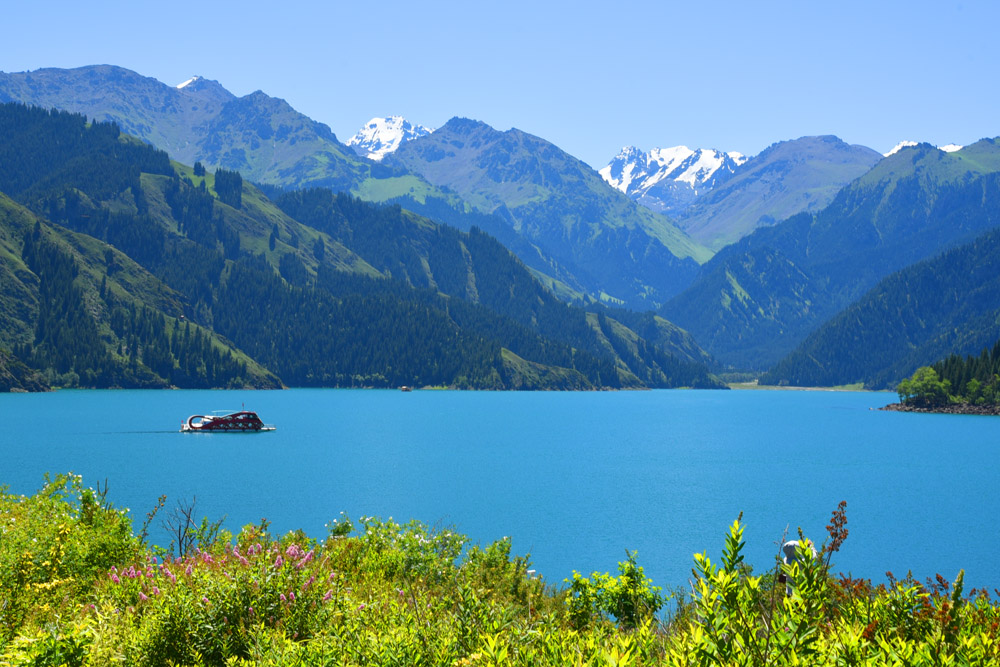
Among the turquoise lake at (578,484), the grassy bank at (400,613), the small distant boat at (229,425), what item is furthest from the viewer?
the small distant boat at (229,425)

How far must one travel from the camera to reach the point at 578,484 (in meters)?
92.9

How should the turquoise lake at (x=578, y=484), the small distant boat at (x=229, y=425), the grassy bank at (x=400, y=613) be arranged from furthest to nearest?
the small distant boat at (x=229, y=425), the turquoise lake at (x=578, y=484), the grassy bank at (x=400, y=613)

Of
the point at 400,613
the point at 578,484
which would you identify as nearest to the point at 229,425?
the point at 578,484

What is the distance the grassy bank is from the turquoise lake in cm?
1234

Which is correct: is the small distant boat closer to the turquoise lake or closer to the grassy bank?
the turquoise lake

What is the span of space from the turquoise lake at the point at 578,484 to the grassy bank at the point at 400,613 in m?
12.3

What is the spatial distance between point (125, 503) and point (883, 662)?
2839 inches

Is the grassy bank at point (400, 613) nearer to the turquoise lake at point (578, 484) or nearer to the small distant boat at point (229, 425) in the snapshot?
the turquoise lake at point (578, 484)

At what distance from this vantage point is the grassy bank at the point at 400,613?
10.3 meters

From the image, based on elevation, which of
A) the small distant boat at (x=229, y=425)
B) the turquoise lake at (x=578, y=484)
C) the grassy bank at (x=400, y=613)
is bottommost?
the small distant boat at (x=229, y=425)

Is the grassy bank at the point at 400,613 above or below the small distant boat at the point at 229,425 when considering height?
above

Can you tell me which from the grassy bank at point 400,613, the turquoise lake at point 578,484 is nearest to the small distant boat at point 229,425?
the turquoise lake at point 578,484

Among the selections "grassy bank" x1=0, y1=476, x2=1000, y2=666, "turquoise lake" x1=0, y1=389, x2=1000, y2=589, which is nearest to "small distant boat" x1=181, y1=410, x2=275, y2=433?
"turquoise lake" x1=0, y1=389, x2=1000, y2=589

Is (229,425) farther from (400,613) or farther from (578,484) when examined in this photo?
(400,613)
